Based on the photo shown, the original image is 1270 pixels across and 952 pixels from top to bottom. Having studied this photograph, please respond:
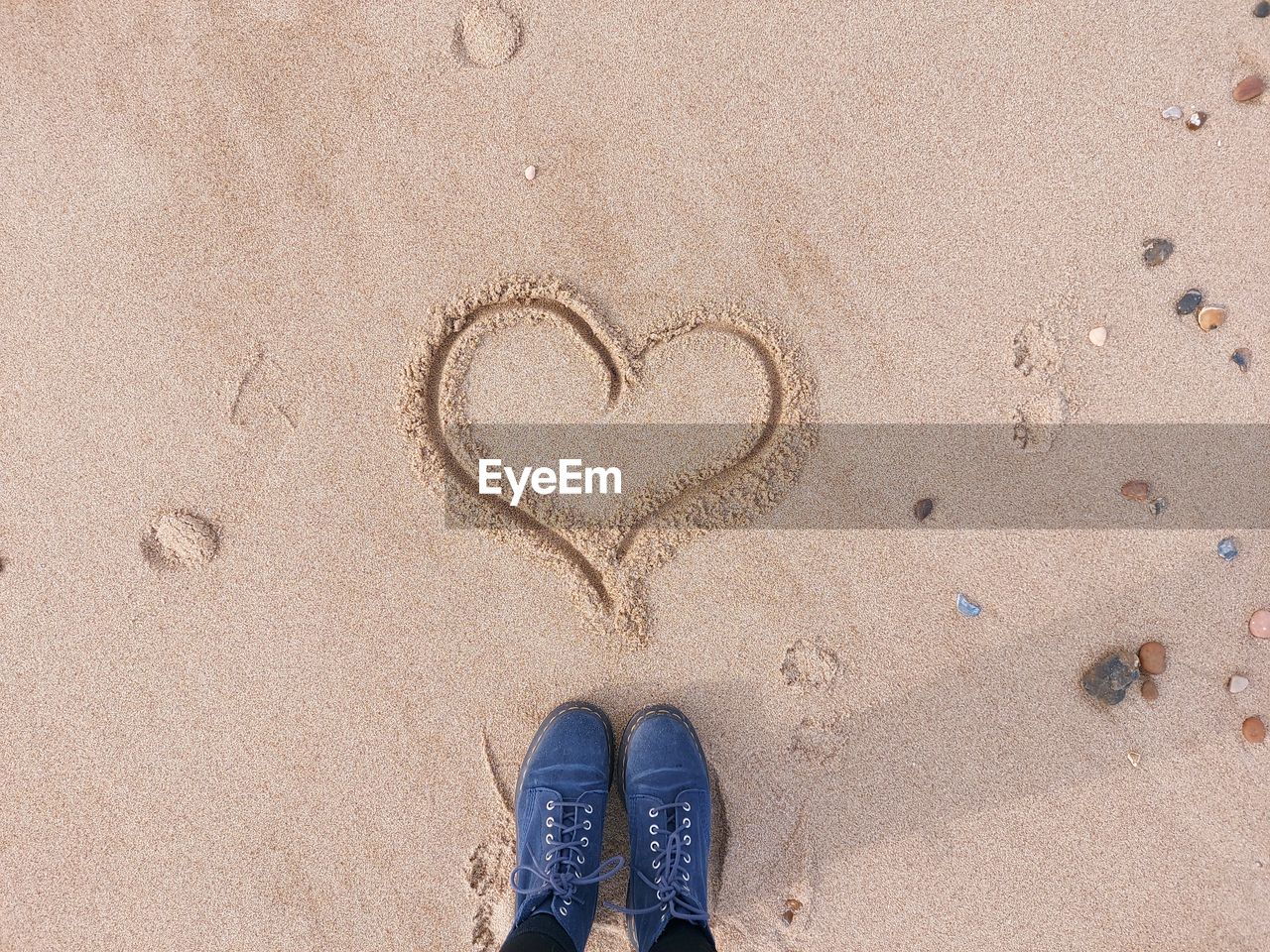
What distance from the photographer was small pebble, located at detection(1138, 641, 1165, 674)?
7.27 feet

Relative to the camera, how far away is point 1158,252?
89.4 inches

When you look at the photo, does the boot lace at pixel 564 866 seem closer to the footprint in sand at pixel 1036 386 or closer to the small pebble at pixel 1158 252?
the footprint in sand at pixel 1036 386

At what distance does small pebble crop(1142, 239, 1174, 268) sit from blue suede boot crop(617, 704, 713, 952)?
2362mm

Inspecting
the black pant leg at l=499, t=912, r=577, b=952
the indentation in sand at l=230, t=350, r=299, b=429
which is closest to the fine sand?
the indentation in sand at l=230, t=350, r=299, b=429

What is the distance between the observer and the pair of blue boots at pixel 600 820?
6.98ft

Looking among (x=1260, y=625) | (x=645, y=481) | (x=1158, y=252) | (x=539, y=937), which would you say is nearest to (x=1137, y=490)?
(x=1260, y=625)

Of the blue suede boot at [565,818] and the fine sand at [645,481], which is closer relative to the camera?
the blue suede boot at [565,818]

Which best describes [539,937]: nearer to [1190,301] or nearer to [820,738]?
[820,738]

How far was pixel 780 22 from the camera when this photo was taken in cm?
231

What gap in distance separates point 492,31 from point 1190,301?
271 cm

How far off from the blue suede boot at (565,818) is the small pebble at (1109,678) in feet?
5.68

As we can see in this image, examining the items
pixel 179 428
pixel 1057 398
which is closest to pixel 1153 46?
pixel 1057 398

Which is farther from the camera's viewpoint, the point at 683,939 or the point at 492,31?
the point at 492,31

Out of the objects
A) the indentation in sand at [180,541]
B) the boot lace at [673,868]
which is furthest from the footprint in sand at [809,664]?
the indentation in sand at [180,541]
